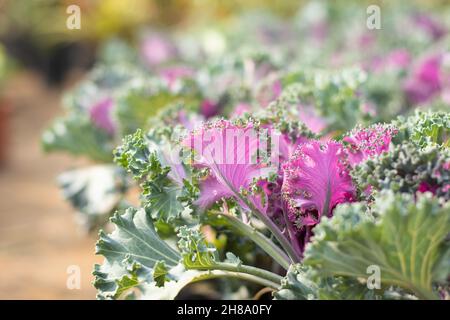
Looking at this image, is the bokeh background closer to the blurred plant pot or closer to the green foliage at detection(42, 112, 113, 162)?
the blurred plant pot

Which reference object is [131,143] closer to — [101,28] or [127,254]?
[127,254]

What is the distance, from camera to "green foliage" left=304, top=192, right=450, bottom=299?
142 cm

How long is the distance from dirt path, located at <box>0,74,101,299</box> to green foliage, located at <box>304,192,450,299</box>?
9.77 ft

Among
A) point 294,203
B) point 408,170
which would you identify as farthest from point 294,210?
point 408,170

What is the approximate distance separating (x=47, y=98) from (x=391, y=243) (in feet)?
39.8

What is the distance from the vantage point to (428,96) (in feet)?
13.5

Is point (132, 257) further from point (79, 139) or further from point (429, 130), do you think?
point (79, 139)

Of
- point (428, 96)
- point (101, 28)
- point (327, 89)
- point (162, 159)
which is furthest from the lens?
point (101, 28)

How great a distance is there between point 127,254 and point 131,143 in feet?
1.03

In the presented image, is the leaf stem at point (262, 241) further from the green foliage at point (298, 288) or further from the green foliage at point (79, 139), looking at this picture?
the green foliage at point (79, 139)

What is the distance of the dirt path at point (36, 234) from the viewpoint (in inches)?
187

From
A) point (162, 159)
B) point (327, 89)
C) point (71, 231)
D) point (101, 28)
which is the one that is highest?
point (101, 28)
